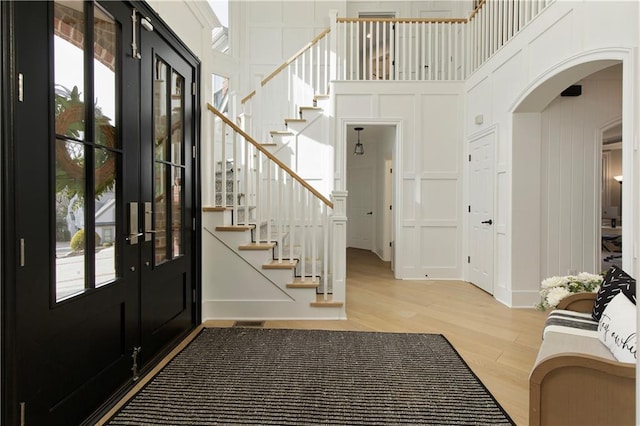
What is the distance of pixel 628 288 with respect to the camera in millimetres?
1838

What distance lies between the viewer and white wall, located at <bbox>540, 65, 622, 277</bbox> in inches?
142

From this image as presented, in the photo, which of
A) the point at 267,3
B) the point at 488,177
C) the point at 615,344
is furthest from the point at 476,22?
the point at 615,344

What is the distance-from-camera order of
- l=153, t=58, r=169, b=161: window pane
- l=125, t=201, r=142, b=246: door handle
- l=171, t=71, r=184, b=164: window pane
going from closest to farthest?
l=125, t=201, r=142, b=246: door handle, l=153, t=58, r=169, b=161: window pane, l=171, t=71, r=184, b=164: window pane

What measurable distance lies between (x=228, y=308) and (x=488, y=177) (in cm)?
340

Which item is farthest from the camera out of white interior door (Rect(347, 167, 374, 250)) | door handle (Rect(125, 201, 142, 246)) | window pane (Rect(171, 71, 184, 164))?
white interior door (Rect(347, 167, 374, 250))

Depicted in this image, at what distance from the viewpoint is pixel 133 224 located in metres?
2.01

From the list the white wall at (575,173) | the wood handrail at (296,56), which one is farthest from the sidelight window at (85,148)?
the white wall at (575,173)

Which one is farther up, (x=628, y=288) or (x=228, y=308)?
(x=628, y=288)

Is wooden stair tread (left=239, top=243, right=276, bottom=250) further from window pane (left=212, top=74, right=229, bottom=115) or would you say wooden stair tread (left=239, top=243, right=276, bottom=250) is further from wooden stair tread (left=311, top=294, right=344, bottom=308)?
window pane (left=212, top=74, right=229, bottom=115)

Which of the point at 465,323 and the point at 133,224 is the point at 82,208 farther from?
the point at 465,323

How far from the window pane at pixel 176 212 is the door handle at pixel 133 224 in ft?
1.73

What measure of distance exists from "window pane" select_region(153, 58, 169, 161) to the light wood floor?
1637 mm

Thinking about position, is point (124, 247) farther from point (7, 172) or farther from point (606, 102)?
point (606, 102)

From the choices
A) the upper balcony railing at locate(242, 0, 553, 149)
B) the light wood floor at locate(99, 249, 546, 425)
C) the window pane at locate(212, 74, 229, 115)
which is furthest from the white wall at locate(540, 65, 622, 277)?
the window pane at locate(212, 74, 229, 115)
